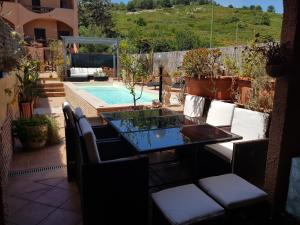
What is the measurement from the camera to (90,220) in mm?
2193

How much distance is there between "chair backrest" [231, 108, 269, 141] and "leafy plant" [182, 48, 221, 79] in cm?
138

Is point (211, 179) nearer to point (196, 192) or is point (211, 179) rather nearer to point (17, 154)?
point (196, 192)

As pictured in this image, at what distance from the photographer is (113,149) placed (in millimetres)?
2967

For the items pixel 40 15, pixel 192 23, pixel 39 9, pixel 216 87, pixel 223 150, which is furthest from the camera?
pixel 192 23

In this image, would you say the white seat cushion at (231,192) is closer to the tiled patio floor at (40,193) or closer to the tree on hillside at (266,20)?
the tiled patio floor at (40,193)

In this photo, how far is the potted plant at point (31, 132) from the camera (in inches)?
176

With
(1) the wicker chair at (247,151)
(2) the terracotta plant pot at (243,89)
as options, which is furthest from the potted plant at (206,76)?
(1) the wicker chair at (247,151)

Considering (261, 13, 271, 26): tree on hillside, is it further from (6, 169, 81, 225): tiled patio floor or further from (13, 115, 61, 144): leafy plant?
(6, 169, 81, 225): tiled patio floor

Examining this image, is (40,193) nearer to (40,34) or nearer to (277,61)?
(277,61)

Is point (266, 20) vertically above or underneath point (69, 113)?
above

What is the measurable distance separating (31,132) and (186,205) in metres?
3.32

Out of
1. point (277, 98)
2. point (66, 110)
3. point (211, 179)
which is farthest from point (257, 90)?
point (66, 110)

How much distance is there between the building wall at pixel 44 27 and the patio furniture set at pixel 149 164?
72.2 ft

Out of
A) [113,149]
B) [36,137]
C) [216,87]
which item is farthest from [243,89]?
[36,137]
